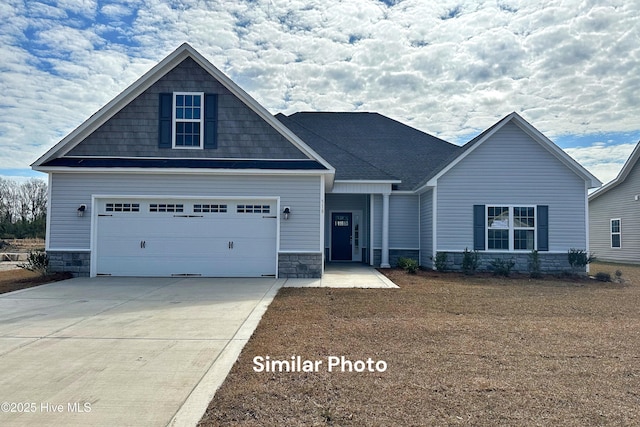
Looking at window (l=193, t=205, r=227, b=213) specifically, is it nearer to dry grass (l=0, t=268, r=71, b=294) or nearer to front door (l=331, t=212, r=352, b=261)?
dry grass (l=0, t=268, r=71, b=294)

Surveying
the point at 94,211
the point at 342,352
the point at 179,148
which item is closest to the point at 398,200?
the point at 179,148

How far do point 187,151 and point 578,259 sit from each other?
1265cm

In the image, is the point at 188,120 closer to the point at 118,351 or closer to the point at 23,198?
the point at 118,351

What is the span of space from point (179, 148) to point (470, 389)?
10.8 meters

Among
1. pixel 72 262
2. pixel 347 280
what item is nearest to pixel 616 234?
pixel 347 280

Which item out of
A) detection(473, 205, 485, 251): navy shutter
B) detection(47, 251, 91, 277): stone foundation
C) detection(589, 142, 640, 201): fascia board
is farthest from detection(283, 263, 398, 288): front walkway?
detection(589, 142, 640, 201): fascia board

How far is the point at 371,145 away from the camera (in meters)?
20.5

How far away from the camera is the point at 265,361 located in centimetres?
526

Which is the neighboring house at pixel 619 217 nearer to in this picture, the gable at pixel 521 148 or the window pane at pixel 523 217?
the gable at pixel 521 148

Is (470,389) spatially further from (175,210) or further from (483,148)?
(483,148)

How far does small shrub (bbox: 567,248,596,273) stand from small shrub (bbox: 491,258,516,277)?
1.84 metres

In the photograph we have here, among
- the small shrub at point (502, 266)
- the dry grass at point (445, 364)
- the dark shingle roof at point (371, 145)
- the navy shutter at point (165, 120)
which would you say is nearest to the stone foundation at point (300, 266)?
the dry grass at point (445, 364)

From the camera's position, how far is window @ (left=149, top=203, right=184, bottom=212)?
1290 cm

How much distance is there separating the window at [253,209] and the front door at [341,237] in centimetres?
626
